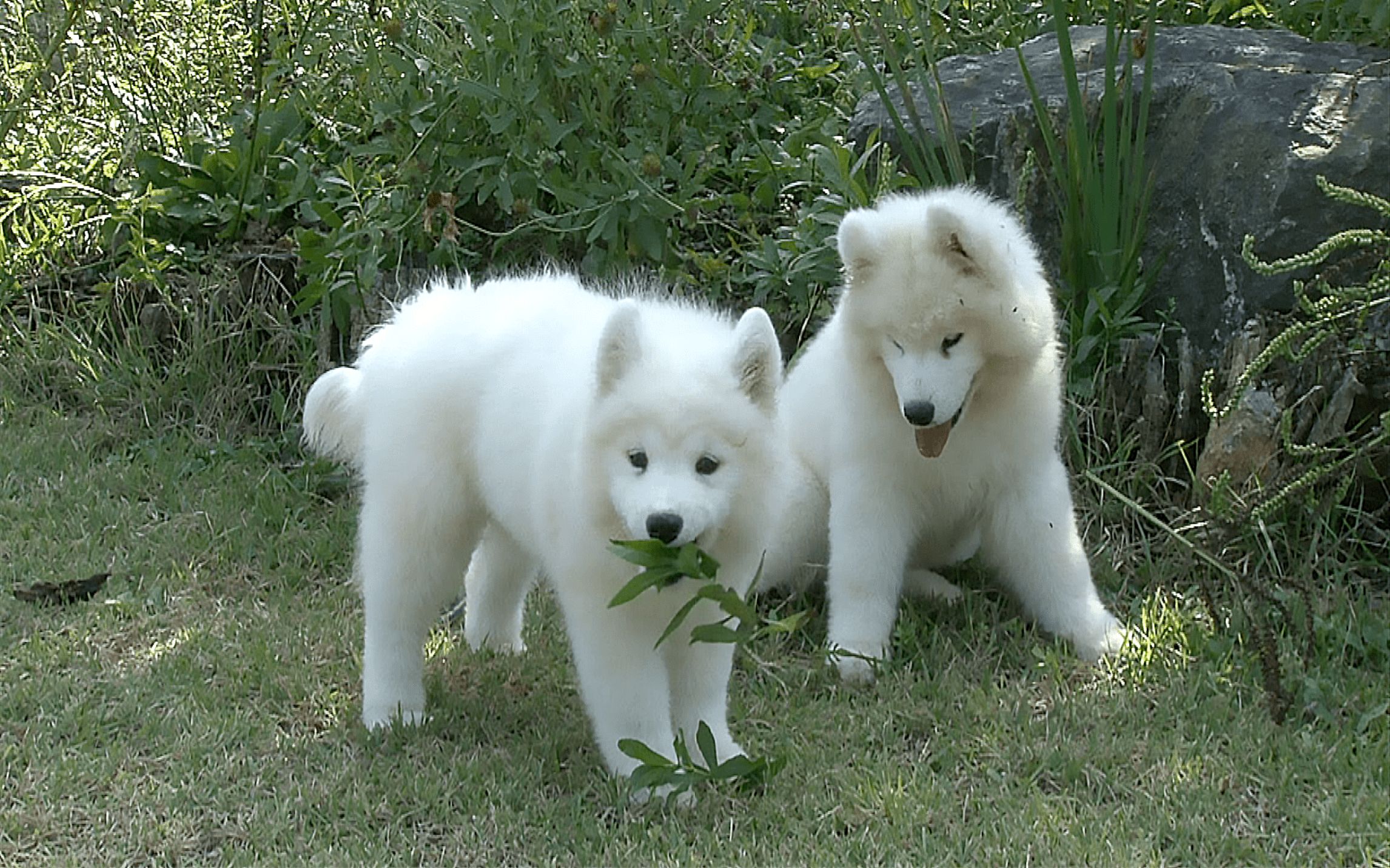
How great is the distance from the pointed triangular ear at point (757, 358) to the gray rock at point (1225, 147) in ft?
5.98

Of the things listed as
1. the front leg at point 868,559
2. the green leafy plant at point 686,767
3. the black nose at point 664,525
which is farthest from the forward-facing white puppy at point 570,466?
the front leg at point 868,559

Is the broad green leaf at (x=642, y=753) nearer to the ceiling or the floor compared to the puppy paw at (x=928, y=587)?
nearer to the ceiling

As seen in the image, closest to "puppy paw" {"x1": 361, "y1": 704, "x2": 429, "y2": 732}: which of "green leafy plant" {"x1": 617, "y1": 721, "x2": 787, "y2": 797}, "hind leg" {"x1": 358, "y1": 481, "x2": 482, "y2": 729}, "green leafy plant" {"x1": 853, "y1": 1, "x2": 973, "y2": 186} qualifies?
"hind leg" {"x1": 358, "y1": 481, "x2": 482, "y2": 729}

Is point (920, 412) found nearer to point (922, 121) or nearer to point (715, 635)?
point (715, 635)

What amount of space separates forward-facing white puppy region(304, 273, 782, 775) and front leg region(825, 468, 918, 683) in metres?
0.70

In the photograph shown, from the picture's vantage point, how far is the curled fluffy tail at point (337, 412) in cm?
438

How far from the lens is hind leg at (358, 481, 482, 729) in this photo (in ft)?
13.1

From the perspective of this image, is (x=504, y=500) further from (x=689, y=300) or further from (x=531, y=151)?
(x=531, y=151)

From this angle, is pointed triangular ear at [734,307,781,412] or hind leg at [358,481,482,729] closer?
pointed triangular ear at [734,307,781,412]

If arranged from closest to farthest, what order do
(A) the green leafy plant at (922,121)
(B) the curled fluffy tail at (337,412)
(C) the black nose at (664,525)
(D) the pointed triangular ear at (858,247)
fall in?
1. (C) the black nose at (664,525)
2. (D) the pointed triangular ear at (858,247)
3. (B) the curled fluffy tail at (337,412)
4. (A) the green leafy plant at (922,121)

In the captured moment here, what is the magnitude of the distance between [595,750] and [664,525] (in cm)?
92

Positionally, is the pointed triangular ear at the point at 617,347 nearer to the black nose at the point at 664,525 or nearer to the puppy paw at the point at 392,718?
the black nose at the point at 664,525

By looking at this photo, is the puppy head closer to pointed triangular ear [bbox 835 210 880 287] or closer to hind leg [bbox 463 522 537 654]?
pointed triangular ear [bbox 835 210 880 287]

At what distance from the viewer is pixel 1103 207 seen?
5199 mm
